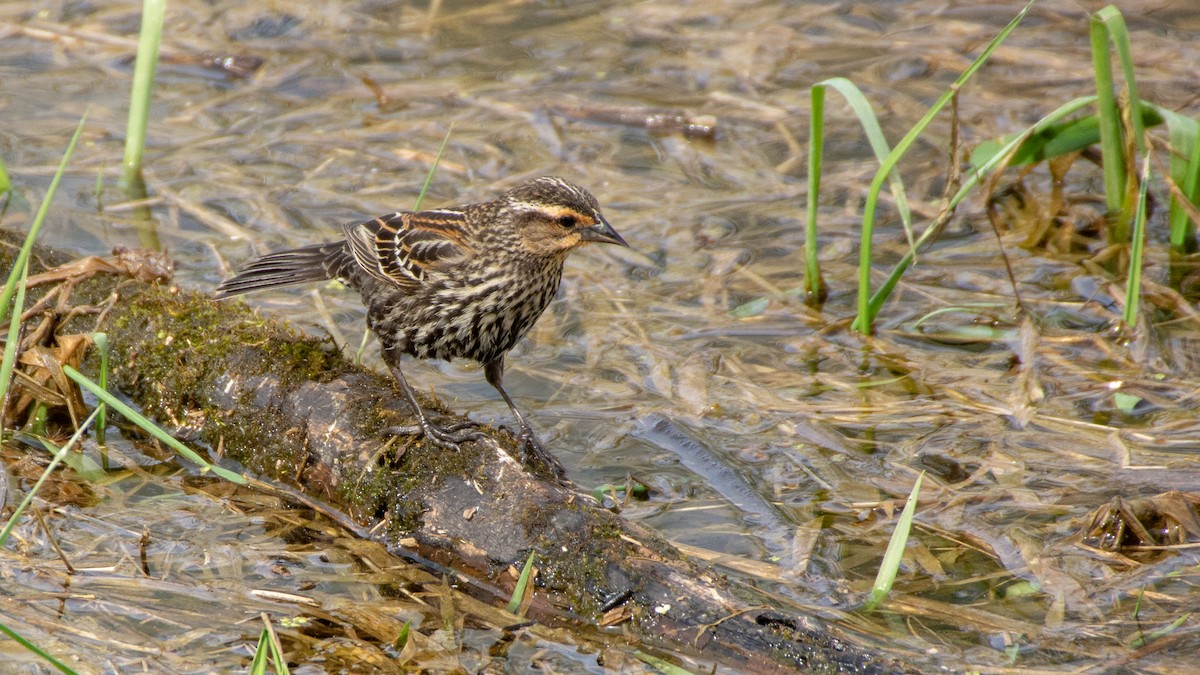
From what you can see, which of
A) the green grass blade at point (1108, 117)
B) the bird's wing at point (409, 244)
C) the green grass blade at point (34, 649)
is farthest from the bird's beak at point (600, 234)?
the green grass blade at point (34, 649)

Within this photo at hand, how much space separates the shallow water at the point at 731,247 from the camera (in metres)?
5.68

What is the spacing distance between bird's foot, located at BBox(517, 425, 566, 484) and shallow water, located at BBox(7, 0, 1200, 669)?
1.35 ft

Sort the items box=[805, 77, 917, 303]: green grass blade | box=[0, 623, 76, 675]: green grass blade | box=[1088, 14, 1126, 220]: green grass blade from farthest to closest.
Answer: box=[1088, 14, 1126, 220]: green grass blade, box=[805, 77, 917, 303]: green grass blade, box=[0, 623, 76, 675]: green grass blade

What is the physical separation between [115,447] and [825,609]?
11.4ft

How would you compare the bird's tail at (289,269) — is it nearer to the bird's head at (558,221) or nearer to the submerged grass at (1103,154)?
the bird's head at (558,221)

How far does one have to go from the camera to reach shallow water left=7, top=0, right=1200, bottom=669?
18.6ft

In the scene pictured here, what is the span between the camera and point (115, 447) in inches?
246

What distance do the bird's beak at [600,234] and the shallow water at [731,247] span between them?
3.74 ft

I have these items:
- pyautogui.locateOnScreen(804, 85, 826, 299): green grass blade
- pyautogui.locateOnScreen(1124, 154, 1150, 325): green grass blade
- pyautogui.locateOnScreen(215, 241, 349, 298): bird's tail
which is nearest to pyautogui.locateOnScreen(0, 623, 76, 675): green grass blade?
pyautogui.locateOnScreen(215, 241, 349, 298): bird's tail

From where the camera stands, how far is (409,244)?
6367 millimetres

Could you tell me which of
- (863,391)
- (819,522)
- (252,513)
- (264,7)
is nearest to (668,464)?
(819,522)

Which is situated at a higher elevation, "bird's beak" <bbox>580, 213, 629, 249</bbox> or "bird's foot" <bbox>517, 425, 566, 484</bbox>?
"bird's beak" <bbox>580, 213, 629, 249</bbox>

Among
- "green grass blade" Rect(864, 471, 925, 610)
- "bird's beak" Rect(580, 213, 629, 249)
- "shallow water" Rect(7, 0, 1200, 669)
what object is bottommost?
"shallow water" Rect(7, 0, 1200, 669)

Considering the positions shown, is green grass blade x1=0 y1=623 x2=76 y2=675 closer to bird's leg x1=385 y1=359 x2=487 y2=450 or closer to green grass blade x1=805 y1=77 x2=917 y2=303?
bird's leg x1=385 y1=359 x2=487 y2=450
